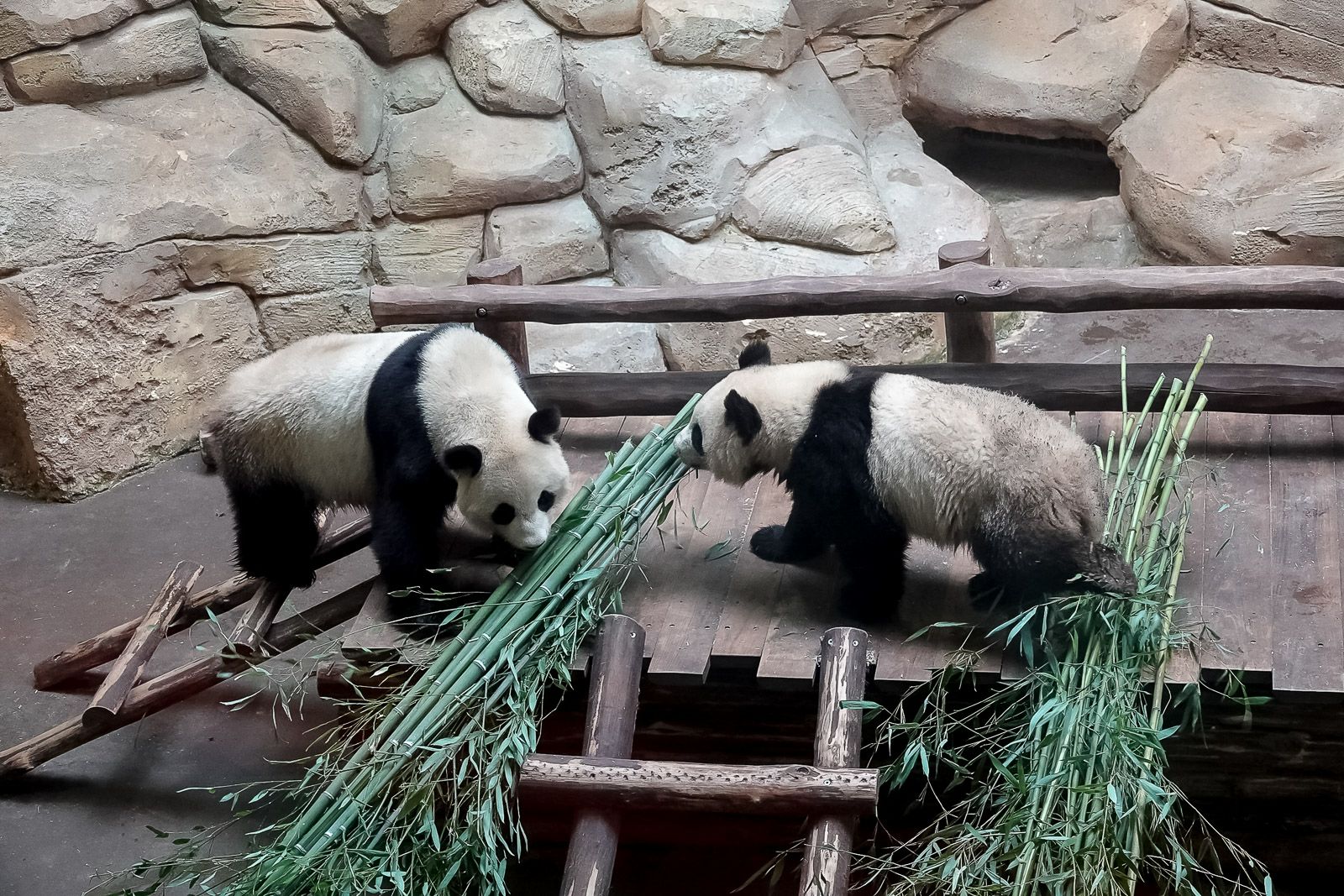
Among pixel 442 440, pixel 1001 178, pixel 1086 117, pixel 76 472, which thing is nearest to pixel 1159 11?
pixel 1086 117

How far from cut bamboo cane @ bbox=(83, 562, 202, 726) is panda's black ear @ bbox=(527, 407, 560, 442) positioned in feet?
6.04

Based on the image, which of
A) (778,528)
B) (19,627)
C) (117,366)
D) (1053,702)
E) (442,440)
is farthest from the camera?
(117,366)

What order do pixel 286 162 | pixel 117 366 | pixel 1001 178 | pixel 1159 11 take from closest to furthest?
pixel 117 366 → pixel 286 162 → pixel 1159 11 → pixel 1001 178

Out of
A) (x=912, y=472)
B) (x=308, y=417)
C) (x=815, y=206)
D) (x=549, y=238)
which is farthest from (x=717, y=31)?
(x=912, y=472)

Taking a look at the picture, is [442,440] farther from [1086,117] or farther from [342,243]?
[1086,117]

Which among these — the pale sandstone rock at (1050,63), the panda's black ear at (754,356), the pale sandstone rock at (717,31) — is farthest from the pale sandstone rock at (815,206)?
the panda's black ear at (754,356)

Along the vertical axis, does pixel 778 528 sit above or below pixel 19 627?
above

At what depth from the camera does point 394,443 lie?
387 cm

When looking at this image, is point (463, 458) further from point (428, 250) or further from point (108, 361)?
point (428, 250)

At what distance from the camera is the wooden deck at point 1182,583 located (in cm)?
350

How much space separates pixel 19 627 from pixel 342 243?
272 centimetres

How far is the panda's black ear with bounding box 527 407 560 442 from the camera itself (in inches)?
148

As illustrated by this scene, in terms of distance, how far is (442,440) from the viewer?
3799 mm

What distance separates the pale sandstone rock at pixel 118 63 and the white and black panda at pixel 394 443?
10.8 feet
